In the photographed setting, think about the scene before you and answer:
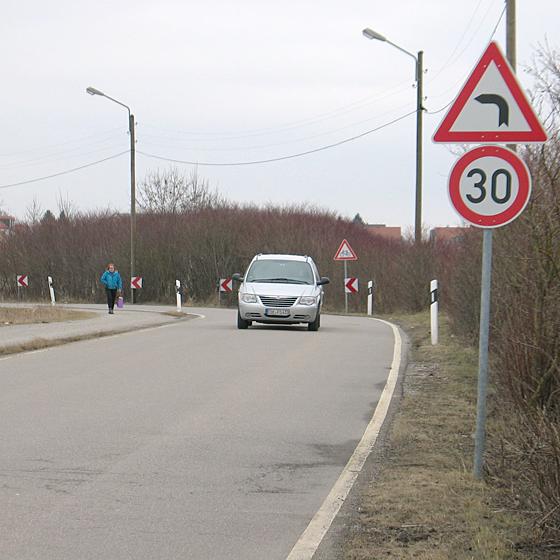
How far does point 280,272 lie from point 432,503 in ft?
57.6

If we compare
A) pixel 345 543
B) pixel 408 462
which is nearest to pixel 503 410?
pixel 408 462

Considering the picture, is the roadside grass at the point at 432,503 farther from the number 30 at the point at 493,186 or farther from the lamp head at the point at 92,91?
the lamp head at the point at 92,91

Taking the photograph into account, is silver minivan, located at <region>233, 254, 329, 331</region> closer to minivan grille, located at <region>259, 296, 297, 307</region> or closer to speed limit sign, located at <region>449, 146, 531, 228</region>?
minivan grille, located at <region>259, 296, 297, 307</region>

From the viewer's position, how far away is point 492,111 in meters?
6.82

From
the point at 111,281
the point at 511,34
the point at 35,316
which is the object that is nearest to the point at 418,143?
the point at 111,281

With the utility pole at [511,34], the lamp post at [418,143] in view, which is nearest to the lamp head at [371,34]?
the lamp post at [418,143]

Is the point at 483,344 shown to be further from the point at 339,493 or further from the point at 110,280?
the point at 110,280

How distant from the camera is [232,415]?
10180 millimetres

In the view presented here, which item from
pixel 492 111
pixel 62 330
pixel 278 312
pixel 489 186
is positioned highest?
pixel 492 111

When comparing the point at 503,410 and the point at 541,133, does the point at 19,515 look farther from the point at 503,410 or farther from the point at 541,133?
the point at 503,410

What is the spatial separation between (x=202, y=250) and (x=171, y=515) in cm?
4563

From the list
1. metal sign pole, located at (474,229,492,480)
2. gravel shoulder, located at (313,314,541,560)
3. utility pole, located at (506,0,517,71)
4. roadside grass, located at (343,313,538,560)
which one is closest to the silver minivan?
utility pole, located at (506,0,517,71)

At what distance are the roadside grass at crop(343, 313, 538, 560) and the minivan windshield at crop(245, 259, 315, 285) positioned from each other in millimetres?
12811

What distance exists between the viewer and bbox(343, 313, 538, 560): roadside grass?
17.7 feet
